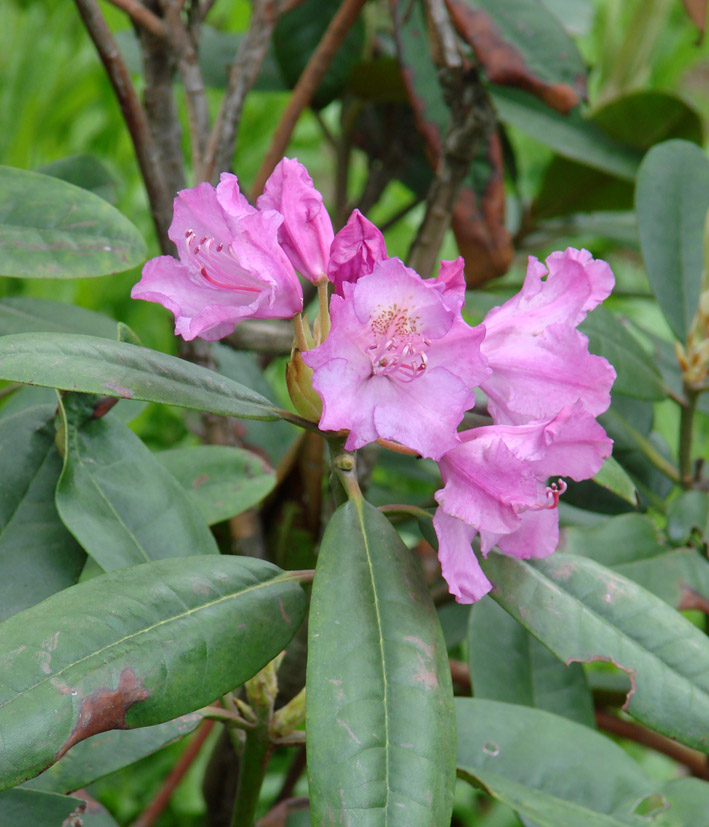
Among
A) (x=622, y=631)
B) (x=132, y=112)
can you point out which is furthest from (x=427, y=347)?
(x=132, y=112)

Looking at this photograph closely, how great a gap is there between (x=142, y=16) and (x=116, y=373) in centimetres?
49

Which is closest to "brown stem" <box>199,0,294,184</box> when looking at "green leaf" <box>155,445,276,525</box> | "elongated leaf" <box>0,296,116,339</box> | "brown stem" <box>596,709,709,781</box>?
"elongated leaf" <box>0,296,116,339</box>

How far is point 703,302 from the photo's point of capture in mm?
883

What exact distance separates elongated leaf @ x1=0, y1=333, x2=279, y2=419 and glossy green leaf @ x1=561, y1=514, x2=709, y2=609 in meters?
0.36

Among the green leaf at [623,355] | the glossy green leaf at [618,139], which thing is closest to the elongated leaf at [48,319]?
the green leaf at [623,355]

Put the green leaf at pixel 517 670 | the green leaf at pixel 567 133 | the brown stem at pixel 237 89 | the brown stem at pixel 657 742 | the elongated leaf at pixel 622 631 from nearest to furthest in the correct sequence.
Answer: the elongated leaf at pixel 622 631 < the green leaf at pixel 517 670 < the brown stem at pixel 237 89 < the brown stem at pixel 657 742 < the green leaf at pixel 567 133

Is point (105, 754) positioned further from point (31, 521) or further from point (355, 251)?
point (355, 251)

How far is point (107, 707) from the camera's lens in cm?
43

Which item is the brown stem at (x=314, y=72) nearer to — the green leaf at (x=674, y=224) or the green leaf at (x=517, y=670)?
the green leaf at (x=674, y=224)

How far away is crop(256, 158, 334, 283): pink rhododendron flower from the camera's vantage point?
542 mm

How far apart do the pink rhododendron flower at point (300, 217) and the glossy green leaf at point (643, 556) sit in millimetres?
371

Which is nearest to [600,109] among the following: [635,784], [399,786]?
[635,784]

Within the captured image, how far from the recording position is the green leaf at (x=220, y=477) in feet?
2.48

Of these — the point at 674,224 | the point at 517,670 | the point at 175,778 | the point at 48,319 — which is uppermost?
the point at 674,224
